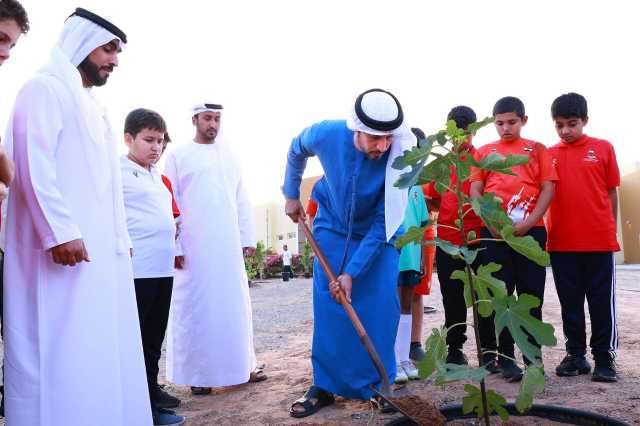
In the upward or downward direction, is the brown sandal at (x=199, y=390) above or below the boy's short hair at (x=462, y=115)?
below

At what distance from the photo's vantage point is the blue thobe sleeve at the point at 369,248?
10.3ft

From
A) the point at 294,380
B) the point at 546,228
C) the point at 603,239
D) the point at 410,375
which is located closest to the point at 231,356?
the point at 294,380

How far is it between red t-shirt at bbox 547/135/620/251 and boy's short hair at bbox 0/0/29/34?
3173mm

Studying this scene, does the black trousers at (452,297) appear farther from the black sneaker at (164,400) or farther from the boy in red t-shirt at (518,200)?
the black sneaker at (164,400)

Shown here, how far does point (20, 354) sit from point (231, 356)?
1772 millimetres

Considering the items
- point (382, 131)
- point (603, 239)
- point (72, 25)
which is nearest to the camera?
point (72, 25)

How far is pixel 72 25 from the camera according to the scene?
2.62 meters

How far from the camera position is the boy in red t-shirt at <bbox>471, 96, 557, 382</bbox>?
12.0 ft

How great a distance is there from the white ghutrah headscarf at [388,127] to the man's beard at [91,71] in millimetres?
1217

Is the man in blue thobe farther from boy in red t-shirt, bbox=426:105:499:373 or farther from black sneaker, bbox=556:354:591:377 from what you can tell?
black sneaker, bbox=556:354:591:377

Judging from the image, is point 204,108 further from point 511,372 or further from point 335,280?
point 511,372

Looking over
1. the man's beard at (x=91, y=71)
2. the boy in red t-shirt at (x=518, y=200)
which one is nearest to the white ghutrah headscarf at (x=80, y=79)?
the man's beard at (x=91, y=71)

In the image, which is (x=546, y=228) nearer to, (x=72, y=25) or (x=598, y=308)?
Answer: (x=598, y=308)

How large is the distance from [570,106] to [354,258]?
1.81 metres
